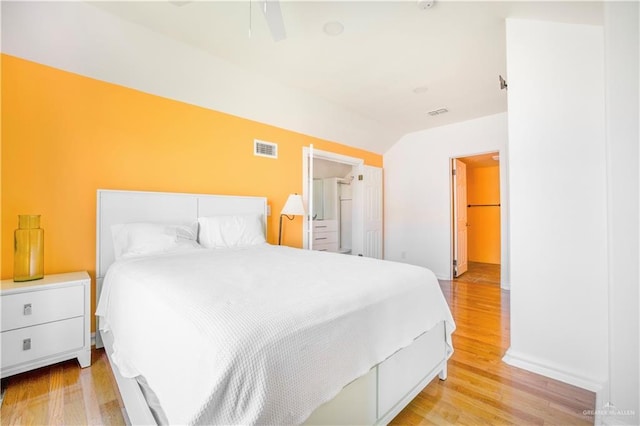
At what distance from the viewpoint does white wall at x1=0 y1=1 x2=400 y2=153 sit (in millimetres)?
1895

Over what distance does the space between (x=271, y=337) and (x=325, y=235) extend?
435 centimetres

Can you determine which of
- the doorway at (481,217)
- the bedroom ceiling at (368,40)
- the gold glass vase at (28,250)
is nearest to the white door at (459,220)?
the doorway at (481,217)

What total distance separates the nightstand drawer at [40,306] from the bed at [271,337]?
0.16 metres

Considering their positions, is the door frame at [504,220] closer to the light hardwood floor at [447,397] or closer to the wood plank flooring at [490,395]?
the wood plank flooring at [490,395]

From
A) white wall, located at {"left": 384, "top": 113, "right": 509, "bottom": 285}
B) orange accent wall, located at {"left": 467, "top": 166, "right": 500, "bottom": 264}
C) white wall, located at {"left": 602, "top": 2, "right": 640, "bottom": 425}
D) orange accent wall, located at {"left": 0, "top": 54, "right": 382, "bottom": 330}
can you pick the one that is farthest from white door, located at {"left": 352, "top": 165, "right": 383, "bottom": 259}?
white wall, located at {"left": 602, "top": 2, "right": 640, "bottom": 425}

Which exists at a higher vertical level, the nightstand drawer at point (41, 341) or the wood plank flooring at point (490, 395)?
the nightstand drawer at point (41, 341)

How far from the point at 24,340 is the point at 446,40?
3737mm

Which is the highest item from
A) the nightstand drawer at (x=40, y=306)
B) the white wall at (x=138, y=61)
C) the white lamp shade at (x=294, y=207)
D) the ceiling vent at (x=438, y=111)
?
the ceiling vent at (x=438, y=111)

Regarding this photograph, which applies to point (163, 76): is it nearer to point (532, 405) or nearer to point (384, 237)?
point (532, 405)

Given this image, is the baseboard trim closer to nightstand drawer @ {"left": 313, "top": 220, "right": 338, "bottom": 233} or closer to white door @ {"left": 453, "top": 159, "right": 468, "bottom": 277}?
white door @ {"left": 453, "top": 159, "right": 468, "bottom": 277}

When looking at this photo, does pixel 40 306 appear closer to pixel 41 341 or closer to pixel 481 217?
pixel 41 341

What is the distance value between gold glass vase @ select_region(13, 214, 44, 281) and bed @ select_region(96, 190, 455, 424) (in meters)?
0.46

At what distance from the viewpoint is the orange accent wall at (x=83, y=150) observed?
199 cm

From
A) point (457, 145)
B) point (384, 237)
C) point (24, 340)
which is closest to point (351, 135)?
point (457, 145)
